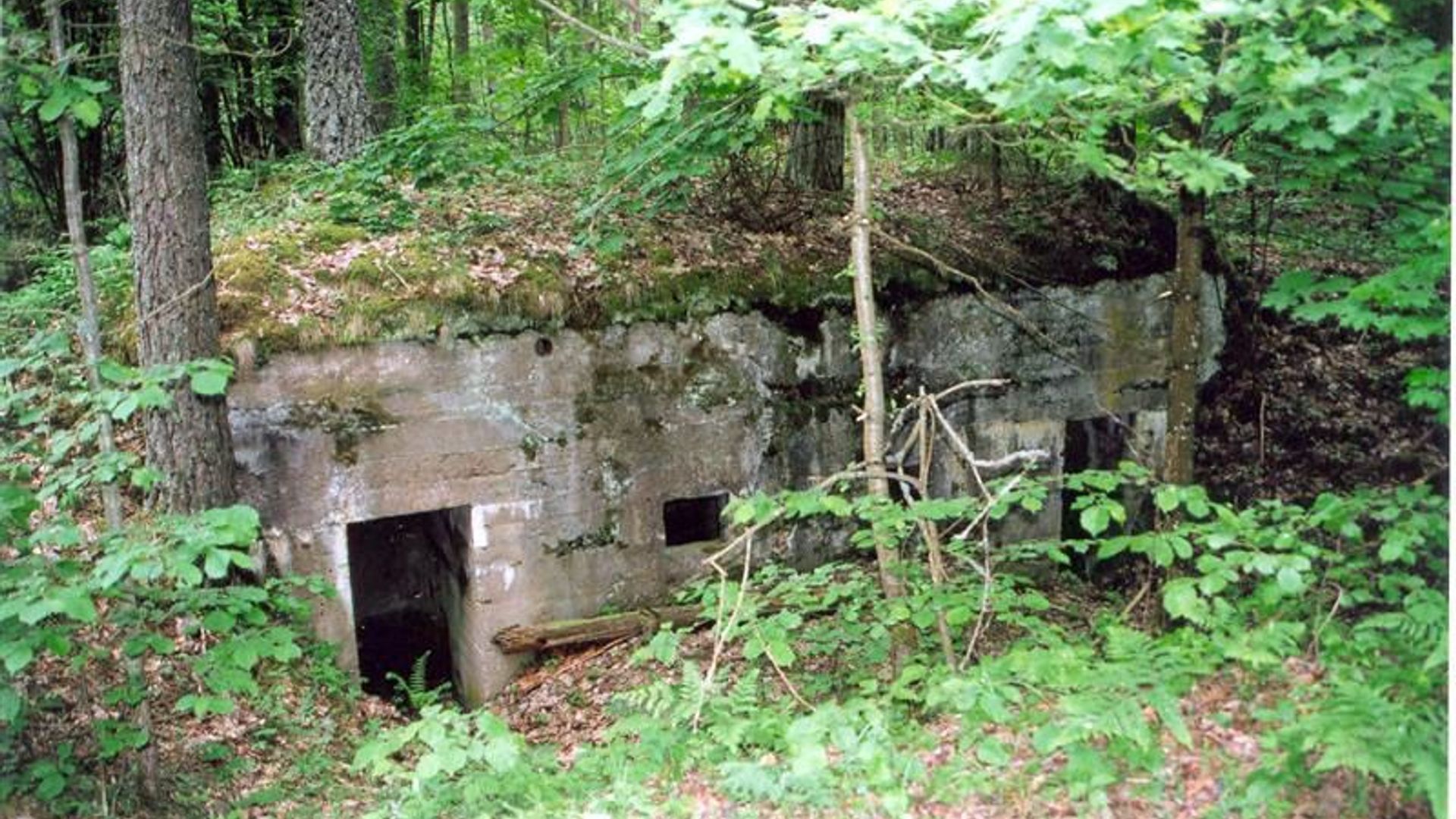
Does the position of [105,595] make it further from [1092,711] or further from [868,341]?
[1092,711]

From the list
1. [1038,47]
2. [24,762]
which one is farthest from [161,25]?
[1038,47]

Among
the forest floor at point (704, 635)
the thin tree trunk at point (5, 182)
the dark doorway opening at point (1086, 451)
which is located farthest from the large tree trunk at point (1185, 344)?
the thin tree trunk at point (5, 182)

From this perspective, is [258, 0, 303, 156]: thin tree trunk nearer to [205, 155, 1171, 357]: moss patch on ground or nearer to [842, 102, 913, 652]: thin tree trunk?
[205, 155, 1171, 357]: moss patch on ground

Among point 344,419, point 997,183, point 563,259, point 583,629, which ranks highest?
point 997,183

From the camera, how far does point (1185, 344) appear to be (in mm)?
6641

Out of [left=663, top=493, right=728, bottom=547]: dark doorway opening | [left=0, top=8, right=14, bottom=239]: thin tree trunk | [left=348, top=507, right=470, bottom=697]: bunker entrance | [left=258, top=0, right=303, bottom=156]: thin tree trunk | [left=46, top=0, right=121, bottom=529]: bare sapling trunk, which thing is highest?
[left=258, top=0, right=303, bottom=156]: thin tree trunk

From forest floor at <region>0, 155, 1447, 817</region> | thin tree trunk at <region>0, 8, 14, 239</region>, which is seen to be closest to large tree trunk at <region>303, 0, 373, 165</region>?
forest floor at <region>0, 155, 1447, 817</region>

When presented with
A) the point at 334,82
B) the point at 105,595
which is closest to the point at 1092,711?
Result: the point at 105,595

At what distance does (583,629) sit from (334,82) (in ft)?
19.8

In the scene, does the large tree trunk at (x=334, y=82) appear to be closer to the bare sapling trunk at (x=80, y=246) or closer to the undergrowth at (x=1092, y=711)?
the bare sapling trunk at (x=80, y=246)

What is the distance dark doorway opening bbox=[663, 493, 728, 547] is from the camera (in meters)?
8.45

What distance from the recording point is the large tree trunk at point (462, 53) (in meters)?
14.1

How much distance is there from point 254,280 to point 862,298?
4.25 meters

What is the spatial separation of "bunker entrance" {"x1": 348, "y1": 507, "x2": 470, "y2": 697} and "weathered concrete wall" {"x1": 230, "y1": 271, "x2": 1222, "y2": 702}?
2.63ft
